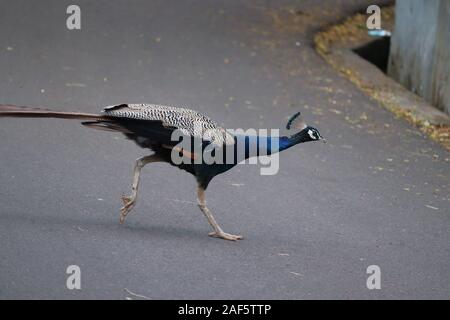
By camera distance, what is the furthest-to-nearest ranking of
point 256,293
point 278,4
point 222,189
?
point 278,4 → point 222,189 → point 256,293

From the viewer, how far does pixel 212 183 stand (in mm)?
8219

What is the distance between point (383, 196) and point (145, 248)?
2722 mm

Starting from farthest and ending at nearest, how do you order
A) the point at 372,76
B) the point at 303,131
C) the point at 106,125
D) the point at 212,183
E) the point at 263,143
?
1. the point at 372,76
2. the point at 212,183
3. the point at 303,131
4. the point at 263,143
5. the point at 106,125

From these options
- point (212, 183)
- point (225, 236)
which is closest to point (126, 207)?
point (225, 236)

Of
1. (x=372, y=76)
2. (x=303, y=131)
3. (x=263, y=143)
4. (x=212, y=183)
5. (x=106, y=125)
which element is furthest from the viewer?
(x=372, y=76)

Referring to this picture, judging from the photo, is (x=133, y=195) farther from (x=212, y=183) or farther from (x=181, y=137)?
(x=212, y=183)

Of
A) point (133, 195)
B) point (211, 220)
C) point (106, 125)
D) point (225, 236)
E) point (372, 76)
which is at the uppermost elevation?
point (372, 76)

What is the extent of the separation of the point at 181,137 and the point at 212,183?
1.76 meters

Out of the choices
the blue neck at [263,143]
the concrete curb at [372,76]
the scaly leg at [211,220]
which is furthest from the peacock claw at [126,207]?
the concrete curb at [372,76]

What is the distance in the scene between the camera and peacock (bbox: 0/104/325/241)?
646 cm

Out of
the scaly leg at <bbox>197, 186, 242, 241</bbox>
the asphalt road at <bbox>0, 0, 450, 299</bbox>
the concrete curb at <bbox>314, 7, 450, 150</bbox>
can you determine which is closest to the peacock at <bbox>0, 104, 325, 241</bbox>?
the scaly leg at <bbox>197, 186, 242, 241</bbox>

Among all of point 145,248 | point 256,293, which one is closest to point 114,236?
point 145,248

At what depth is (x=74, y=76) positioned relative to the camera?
11227mm

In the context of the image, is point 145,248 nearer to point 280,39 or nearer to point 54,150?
point 54,150
